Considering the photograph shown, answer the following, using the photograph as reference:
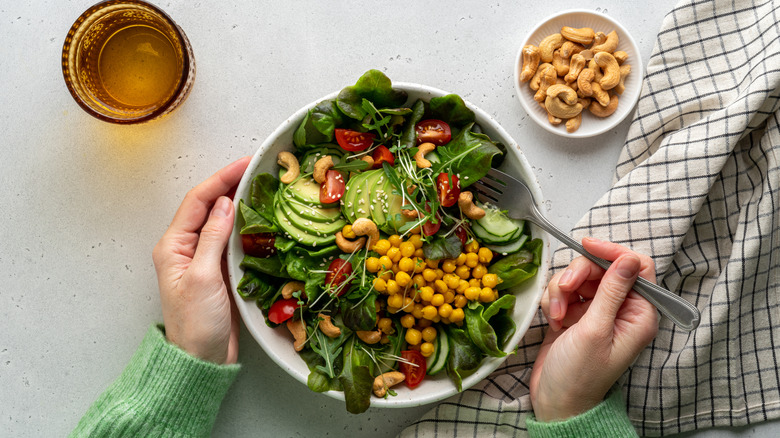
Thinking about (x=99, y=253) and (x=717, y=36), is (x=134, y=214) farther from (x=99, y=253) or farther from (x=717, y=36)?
(x=717, y=36)

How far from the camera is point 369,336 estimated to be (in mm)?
1879

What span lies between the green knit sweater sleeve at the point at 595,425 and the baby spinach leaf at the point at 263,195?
1.15 m

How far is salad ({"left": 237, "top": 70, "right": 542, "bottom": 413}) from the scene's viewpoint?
5.98 ft

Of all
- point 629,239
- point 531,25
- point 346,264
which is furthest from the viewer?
point 531,25

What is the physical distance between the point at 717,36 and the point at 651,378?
128 cm

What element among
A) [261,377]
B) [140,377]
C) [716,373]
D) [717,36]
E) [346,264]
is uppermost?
[717,36]

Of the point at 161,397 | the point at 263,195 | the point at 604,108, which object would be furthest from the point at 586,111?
the point at 161,397

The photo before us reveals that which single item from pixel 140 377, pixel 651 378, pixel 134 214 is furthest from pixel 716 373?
pixel 134 214

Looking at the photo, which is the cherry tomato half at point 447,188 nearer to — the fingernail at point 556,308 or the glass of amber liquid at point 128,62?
the fingernail at point 556,308

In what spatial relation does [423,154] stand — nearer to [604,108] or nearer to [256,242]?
[256,242]

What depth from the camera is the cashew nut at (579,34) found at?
2102mm

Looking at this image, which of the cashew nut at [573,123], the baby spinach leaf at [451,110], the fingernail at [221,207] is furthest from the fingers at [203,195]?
the cashew nut at [573,123]

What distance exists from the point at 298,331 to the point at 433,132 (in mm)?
791

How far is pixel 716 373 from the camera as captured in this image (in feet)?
6.92
